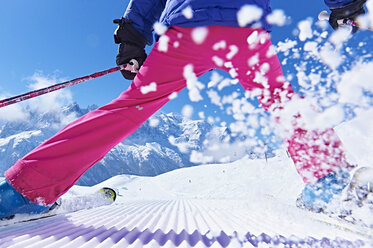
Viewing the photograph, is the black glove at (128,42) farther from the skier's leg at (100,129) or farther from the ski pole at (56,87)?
the skier's leg at (100,129)

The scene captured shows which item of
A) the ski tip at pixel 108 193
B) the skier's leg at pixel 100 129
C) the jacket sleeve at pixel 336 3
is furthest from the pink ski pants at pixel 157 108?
the ski tip at pixel 108 193

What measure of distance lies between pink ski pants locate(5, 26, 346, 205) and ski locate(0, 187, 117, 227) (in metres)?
0.23

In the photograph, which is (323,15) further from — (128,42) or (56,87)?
(56,87)

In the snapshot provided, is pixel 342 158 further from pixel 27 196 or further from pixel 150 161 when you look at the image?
pixel 150 161

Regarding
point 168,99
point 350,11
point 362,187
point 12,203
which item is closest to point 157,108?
point 168,99

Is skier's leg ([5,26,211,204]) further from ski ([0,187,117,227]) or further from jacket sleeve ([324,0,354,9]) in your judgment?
jacket sleeve ([324,0,354,9])

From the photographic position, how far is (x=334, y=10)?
74.3 inches

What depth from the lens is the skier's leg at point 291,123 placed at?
1.41 meters

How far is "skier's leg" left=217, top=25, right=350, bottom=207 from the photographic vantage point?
4.62ft

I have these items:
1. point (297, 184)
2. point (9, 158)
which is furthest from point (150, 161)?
point (297, 184)

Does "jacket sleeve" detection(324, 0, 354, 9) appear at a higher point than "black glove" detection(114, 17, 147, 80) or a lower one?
lower

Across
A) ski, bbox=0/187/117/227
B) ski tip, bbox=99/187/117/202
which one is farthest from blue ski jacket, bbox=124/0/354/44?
ski tip, bbox=99/187/117/202

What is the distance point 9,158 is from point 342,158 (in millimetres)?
225567

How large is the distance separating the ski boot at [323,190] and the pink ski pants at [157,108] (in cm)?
4
